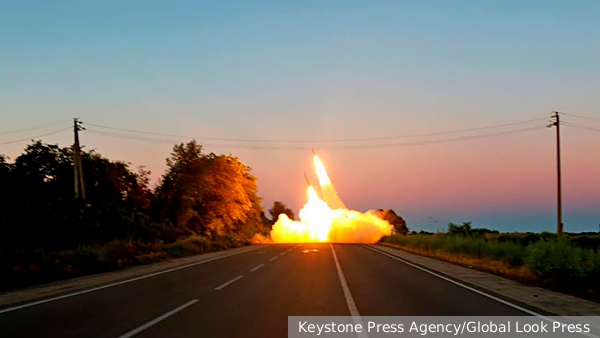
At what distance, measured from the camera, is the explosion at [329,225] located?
2685 inches

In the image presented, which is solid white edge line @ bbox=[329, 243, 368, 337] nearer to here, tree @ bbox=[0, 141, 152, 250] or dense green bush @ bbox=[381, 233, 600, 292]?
dense green bush @ bbox=[381, 233, 600, 292]

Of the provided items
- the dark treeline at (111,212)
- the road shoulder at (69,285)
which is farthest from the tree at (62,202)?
the road shoulder at (69,285)

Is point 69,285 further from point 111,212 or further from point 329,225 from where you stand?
point 329,225

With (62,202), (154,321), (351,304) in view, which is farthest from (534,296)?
(62,202)

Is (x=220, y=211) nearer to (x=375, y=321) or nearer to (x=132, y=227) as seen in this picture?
(x=132, y=227)

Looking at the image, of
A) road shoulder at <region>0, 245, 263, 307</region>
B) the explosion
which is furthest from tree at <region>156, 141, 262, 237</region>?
road shoulder at <region>0, 245, 263, 307</region>

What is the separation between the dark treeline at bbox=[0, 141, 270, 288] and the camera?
2126cm

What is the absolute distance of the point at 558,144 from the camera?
127 feet

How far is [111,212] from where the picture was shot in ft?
114

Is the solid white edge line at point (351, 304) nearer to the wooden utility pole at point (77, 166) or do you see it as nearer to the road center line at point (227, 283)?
the road center line at point (227, 283)

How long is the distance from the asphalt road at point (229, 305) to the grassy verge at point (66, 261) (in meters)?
3.12

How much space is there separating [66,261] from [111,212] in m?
16.1

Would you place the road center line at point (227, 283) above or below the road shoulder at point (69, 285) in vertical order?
above

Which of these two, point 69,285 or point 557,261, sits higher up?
point 557,261
